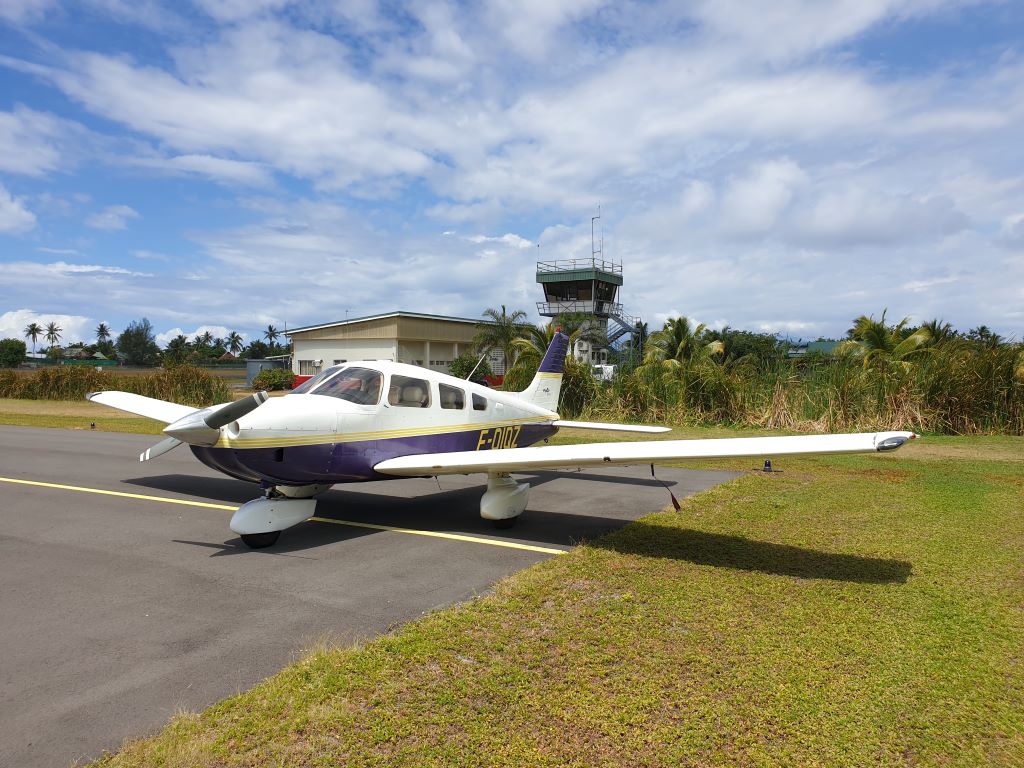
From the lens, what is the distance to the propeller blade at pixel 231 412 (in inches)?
239

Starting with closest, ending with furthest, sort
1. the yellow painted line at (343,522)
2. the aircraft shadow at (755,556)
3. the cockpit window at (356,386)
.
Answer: the aircraft shadow at (755,556), the yellow painted line at (343,522), the cockpit window at (356,386)

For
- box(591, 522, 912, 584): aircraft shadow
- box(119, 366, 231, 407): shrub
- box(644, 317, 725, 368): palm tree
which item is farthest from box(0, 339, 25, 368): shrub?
box(591, 522, 912, 584): aircraft shadow

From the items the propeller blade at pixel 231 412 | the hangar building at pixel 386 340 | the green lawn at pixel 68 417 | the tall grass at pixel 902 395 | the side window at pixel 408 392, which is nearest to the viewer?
the propeller blade at pixel 231 412

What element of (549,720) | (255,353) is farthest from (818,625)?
(255,353)

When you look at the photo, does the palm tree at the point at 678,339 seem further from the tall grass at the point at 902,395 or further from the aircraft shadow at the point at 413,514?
the aircraft shadow at the point at 413,514

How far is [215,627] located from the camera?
447 centimetres

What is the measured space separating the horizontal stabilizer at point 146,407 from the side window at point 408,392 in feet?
15.1

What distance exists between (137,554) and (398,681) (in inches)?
163

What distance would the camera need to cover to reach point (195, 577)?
18.4 ft

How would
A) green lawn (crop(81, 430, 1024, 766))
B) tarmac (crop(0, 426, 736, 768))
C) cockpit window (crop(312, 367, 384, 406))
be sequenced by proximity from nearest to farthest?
green lawn (crop(81, 430, 1024, 766)), tarmac (crop(0, 426, 736, 768)), cockpit window (crop(312, 367, 384, 406))

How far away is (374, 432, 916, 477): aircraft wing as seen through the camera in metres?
5.39

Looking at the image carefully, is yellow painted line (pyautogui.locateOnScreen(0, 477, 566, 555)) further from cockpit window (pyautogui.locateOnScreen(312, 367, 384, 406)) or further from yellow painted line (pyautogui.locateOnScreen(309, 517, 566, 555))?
cockpit window (pyautogui.locateOnScreen(312, 367, 384, 406))

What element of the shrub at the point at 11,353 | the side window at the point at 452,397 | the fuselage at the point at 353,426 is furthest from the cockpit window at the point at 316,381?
the shrub at the point at 11,353

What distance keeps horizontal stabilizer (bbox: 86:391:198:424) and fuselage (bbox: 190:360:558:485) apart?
432 cm
